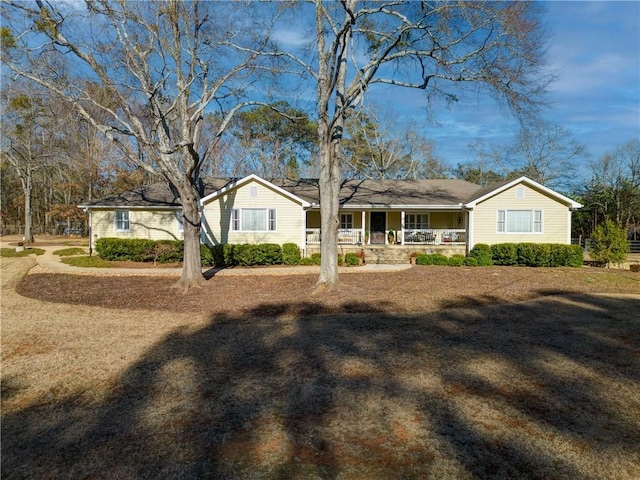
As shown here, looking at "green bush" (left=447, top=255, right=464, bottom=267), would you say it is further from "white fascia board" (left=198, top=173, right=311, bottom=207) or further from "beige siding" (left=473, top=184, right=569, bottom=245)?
"white fascia board" (left=198, top=173, right=311, bottom=207)

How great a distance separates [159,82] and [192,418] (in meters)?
11.3

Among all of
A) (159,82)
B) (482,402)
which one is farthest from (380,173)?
(482,402)

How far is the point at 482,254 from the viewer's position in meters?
19.8

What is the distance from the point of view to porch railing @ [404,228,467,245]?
71.5 feet

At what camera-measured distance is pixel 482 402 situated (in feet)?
14.4

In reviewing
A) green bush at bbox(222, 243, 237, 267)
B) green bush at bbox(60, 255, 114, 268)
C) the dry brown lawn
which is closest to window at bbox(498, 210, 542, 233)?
the dry brown lawn

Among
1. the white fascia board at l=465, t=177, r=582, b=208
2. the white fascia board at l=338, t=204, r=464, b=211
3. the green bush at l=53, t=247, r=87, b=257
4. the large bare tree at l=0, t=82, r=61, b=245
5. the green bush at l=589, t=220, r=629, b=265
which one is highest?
the large bare tree at l=0, t=82, r=61, b=245

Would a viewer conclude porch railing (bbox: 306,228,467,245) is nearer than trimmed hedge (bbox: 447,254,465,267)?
No

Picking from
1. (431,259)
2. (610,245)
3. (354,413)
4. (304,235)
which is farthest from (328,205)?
(610,245)

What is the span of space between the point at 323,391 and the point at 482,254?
16911mm

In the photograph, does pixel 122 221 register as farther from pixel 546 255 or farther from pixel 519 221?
pixel 546 255

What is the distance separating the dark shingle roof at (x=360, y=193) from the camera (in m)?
21.7

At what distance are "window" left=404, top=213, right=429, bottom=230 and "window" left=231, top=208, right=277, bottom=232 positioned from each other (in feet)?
26.2

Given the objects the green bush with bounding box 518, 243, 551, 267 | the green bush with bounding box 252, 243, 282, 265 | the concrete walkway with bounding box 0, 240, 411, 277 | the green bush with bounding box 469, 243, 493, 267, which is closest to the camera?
the concrete walkway with bounding box 0, 240, 411, 277
